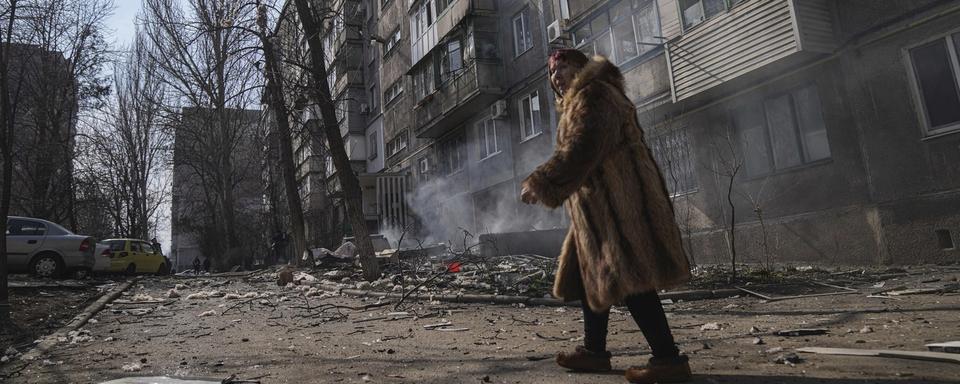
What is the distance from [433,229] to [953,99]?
51.9 feet

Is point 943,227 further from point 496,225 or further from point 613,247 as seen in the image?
point 496,225

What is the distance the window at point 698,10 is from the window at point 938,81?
3.00 metres

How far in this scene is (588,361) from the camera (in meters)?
2.73

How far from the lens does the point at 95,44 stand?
15.5m

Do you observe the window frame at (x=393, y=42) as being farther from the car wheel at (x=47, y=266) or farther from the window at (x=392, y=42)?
the car wheel at (x=47, y=266)

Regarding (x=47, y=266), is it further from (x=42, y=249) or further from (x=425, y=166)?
(x=425, y=166)

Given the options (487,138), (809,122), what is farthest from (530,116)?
(809,122)

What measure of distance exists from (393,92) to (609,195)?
23.2 metres

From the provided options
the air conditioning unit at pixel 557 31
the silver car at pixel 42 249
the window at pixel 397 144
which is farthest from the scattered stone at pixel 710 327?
the window at pixel 397 144

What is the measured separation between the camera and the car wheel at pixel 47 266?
12.6 m

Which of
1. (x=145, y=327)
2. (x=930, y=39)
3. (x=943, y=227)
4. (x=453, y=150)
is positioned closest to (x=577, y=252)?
(x=145, y=327)

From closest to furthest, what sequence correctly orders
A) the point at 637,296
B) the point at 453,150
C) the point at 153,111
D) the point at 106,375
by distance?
the point at 637,296, the point at 106,375, the point at 453,150, the point at 153,111

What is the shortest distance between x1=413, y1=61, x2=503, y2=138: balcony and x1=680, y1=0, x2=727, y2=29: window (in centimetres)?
678

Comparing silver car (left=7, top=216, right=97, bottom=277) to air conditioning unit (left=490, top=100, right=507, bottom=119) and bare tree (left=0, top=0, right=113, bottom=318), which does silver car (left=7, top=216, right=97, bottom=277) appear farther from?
air conditioning unit (left=490, top=100, right=507, bottom=119)
